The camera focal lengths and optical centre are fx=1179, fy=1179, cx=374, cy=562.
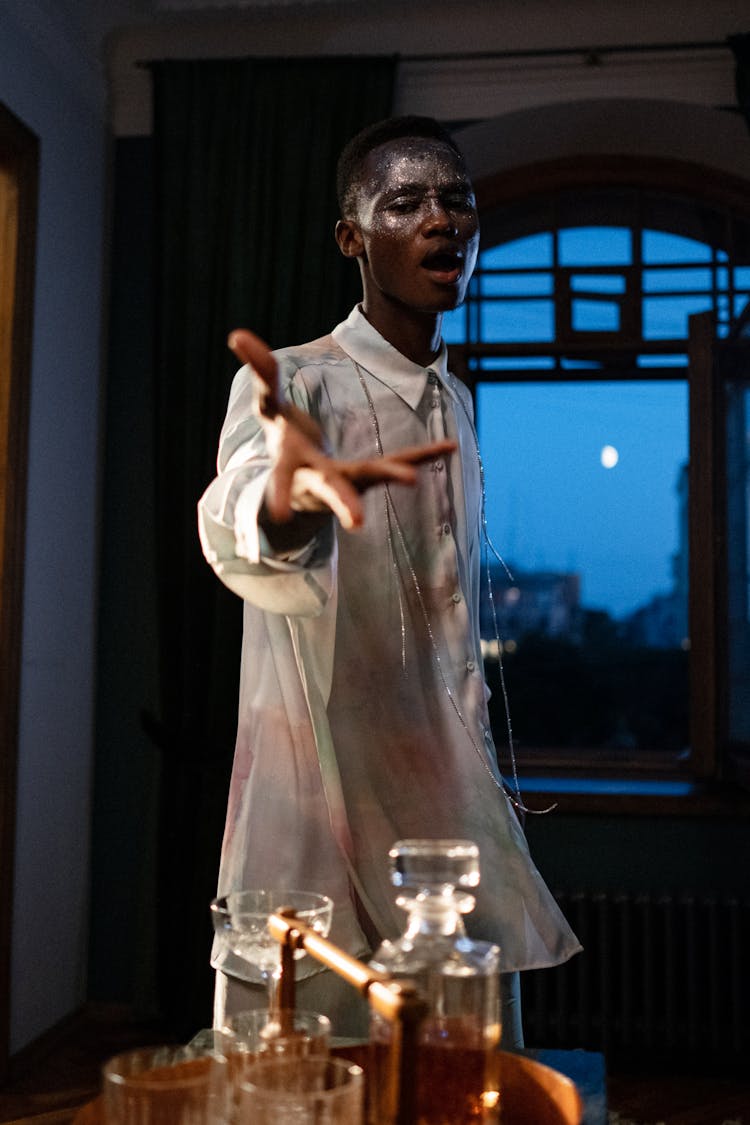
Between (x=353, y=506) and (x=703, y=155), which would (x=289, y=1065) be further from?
(x=703, y=155)

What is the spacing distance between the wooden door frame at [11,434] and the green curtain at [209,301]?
455 mm

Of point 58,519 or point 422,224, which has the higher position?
point 422,224

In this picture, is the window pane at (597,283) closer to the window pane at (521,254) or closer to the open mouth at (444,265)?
the window pane at (521,254)

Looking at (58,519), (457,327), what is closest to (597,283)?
(457,327)

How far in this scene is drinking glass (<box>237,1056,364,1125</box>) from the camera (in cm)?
70

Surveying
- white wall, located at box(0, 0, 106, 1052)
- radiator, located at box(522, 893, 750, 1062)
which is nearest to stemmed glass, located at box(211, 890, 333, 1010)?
white wall, located at box(0, 0, 106, 1052)

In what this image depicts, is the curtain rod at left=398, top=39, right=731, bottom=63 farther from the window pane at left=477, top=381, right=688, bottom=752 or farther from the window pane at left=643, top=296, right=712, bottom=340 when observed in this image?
the window pane at left=477, top=381, right=688, bottom=752

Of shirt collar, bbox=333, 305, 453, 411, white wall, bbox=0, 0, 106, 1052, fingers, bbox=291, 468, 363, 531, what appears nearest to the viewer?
fingers, bbox=291, 468, 363, 531

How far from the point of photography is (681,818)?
11.6 feet

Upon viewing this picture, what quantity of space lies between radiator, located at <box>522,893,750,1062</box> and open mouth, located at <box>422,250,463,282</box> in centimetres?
249

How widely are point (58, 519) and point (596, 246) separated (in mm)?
2021

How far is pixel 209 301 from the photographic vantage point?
3.56 meters

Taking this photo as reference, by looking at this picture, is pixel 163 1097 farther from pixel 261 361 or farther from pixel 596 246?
pixel 596 246

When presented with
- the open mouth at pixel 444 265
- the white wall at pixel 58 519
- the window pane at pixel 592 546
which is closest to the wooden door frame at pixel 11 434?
the white wall at pixel 58 519
